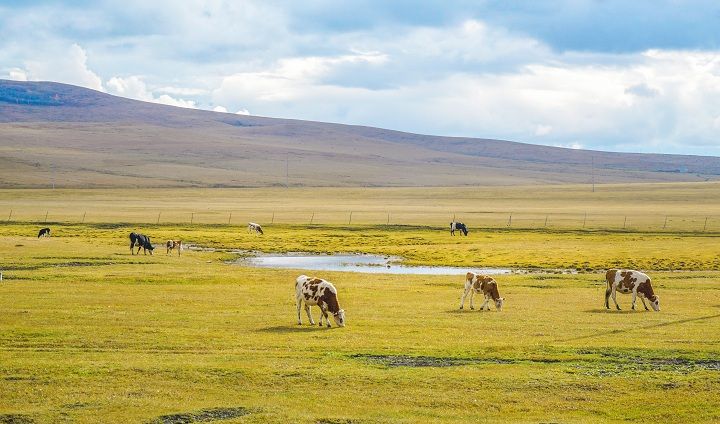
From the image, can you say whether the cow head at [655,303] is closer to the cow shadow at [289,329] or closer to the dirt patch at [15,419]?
the cow shadow at [289,329]

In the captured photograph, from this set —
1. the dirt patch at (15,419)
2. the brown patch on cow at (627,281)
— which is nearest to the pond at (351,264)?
the brown patch on cow at (627,281)

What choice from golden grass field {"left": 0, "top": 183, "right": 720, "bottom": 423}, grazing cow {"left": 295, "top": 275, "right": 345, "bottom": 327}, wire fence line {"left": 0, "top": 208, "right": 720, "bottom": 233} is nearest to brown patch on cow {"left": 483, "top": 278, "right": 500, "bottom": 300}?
golden grass field {"left": 0, "top": 183, "right": 720, "bottom": 423}

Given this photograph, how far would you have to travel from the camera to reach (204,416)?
16375mm

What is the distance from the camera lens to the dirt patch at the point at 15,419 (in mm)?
15805

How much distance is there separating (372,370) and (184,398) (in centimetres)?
444

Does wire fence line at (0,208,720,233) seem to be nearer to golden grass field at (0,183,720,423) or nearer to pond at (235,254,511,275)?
pond at (235,254,511,275)

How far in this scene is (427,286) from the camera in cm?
4000

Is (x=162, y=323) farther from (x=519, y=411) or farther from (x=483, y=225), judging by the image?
(x=483, y=225)

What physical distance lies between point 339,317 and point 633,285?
37.8ft

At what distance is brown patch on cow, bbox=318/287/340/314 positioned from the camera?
26656 millimetres

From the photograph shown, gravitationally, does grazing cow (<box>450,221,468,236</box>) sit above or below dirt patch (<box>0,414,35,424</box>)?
above

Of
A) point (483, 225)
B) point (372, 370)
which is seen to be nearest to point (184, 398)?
point (372, 370)

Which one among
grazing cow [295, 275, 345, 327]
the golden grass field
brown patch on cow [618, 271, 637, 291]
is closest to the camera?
the golden grass field

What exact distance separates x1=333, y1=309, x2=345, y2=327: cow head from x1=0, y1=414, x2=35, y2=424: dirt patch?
11502mm
